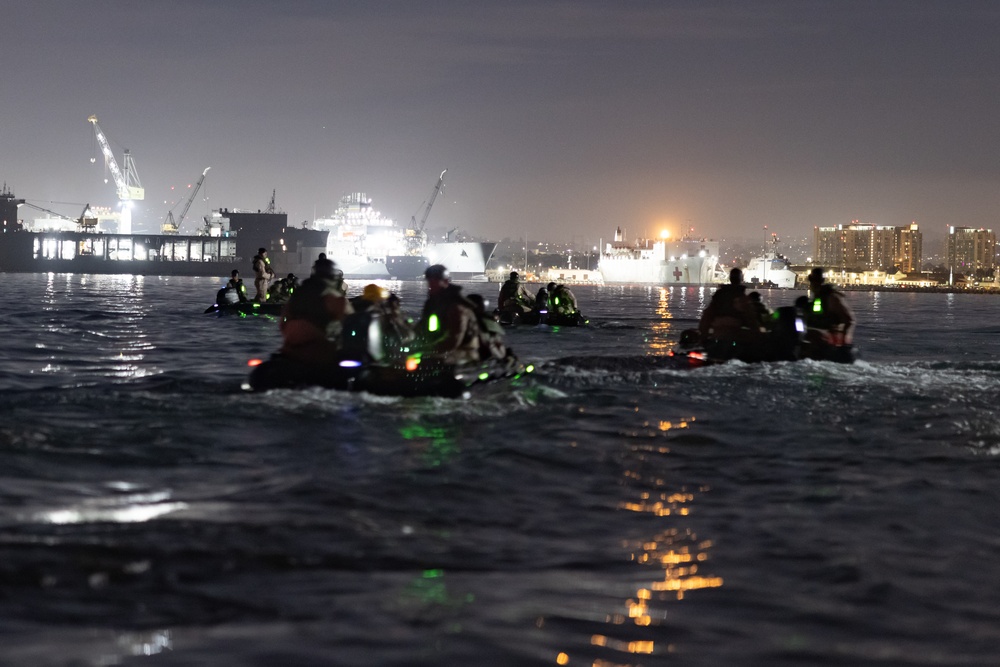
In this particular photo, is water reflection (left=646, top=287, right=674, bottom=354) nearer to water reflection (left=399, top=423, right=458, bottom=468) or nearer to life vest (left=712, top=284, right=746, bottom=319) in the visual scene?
life vest (left=712, top=284, right=746, bottom=319)

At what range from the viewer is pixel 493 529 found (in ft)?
28.1

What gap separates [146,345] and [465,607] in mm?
24140

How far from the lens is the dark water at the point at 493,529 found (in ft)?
19.6

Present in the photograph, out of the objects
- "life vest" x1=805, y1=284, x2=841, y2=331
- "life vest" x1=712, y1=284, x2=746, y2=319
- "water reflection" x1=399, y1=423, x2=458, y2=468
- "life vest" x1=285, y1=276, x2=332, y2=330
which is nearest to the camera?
"water reflection" x1=399, y1=423, x2=458, y2=468

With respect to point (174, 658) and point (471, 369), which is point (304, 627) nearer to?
point (174, 658)

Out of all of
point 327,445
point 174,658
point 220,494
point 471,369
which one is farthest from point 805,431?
point 174,658

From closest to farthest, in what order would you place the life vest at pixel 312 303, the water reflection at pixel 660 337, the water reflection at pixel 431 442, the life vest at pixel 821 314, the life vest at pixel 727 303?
the water reflection at pixel 431 442
the life vest at pixel 312 303
the life vest at pixel 727 303
the life vest at pixel 821 314
the water reflection at pixel 660 337

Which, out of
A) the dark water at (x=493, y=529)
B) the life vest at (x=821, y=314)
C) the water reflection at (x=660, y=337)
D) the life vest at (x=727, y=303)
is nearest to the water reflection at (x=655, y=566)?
the dark water at (x=493, y=529)

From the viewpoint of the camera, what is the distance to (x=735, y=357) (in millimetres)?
22375

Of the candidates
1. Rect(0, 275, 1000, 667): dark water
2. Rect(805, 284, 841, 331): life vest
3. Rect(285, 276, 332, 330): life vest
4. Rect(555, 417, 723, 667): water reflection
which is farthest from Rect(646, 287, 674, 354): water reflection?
Rect(555, 417, 723, 667): water reflection

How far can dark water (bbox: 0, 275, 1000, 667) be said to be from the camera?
5.98 metres

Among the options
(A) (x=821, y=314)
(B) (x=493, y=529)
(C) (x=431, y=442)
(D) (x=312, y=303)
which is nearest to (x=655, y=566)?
(B) (x=493, y=529)

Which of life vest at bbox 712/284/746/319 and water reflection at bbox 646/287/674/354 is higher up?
life vest at bbox 712/284/746/319

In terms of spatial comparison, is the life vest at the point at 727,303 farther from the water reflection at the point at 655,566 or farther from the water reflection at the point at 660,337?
the water reflection at the point at 655,566
